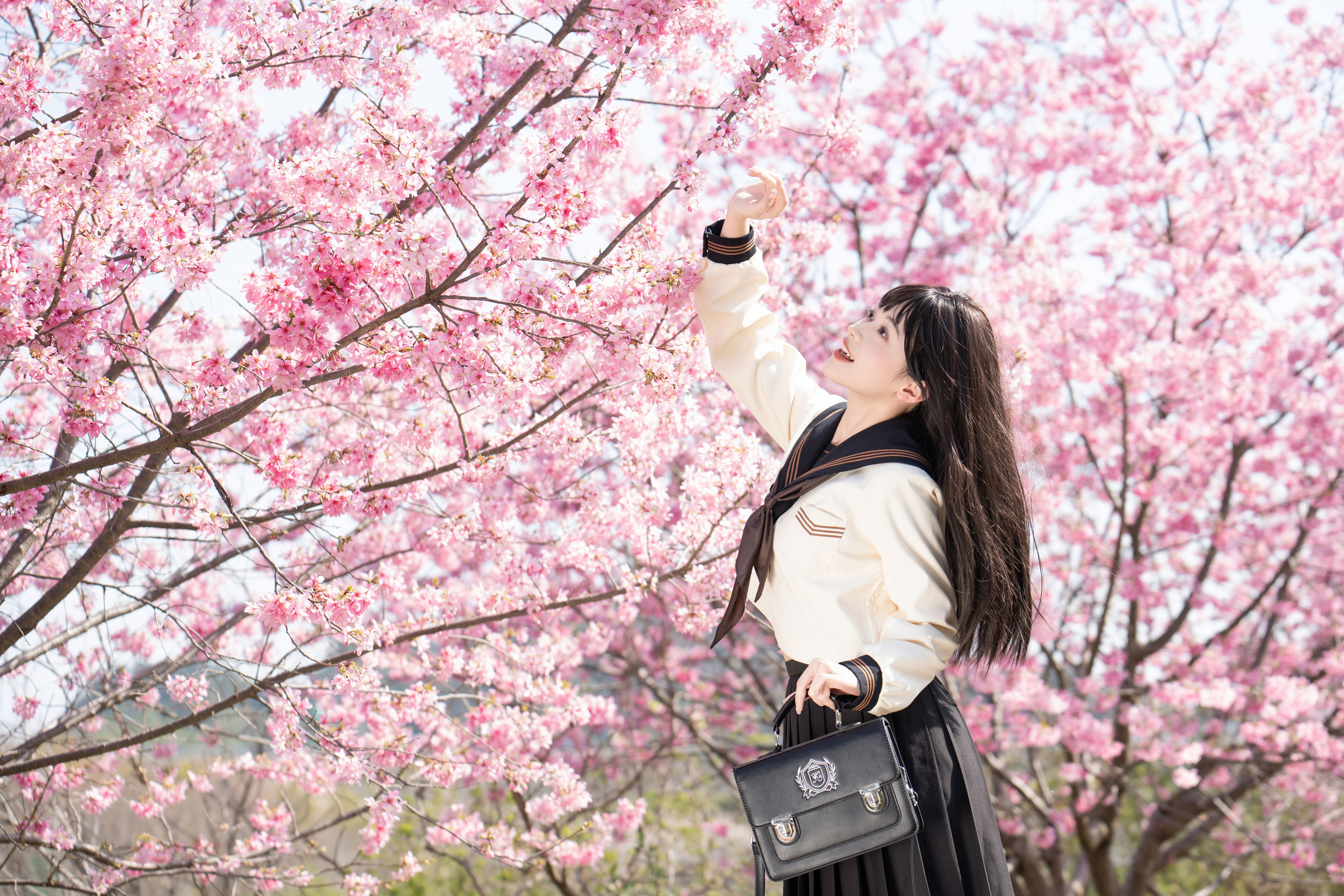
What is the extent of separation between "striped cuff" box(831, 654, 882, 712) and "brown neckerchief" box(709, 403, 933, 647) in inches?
16.6

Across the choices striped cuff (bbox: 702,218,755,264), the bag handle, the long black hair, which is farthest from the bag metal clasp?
striped cuff (bbox: 702,218,755,264)

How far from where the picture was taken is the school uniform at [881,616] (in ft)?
6.24

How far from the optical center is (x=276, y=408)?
3246 mm

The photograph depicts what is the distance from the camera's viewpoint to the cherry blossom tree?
95.0 inches

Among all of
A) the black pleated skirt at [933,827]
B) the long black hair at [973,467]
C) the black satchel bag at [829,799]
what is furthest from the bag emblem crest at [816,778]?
the long black hair at [973,467]

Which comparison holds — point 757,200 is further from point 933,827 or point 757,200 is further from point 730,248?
point 933,827

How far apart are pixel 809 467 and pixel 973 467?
1.13ft

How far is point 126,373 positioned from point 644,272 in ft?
6.88

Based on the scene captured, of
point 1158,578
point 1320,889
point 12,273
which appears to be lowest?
point 1320,889

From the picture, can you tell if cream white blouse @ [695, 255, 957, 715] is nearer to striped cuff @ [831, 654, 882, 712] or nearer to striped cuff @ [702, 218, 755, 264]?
striped cuff @ [831, 654, 882, 712]

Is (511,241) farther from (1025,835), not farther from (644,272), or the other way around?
(1025,835)

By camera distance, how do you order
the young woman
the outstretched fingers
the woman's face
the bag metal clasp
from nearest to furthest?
A: the bag metal clasp, the young woman, the woman's face, the outstretched fingers

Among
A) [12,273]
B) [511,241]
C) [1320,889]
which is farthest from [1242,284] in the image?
[12,273]

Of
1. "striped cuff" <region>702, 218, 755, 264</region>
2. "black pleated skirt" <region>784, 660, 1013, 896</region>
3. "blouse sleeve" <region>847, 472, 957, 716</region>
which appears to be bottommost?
"black pleated skirt" <region>784, 660, 1013, 896</region>
